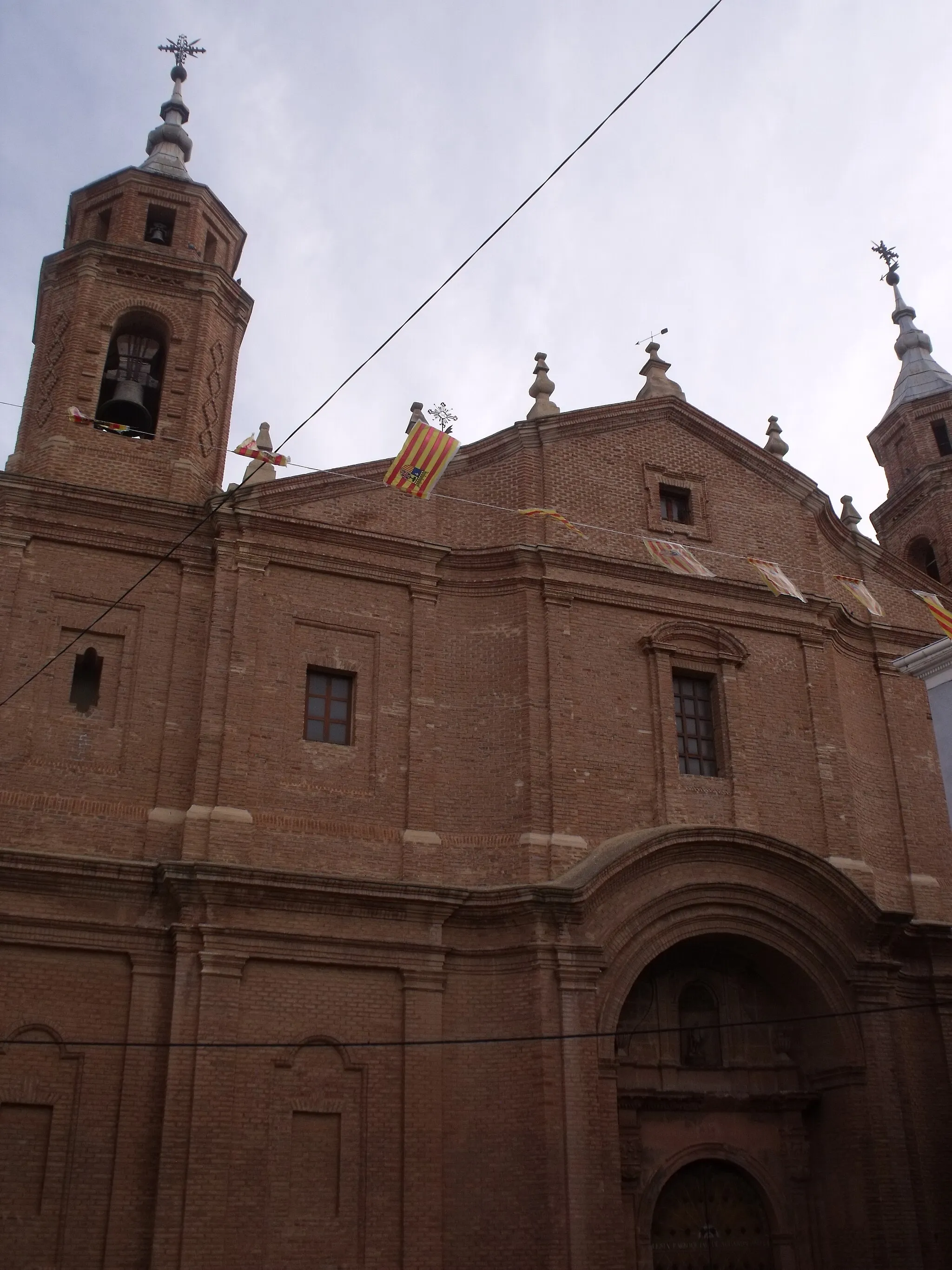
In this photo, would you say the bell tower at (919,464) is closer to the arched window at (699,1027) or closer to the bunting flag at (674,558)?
the bunting flag at (674,558)

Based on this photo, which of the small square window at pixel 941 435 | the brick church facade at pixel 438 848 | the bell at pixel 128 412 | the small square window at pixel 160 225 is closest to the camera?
the brick church facade at pixel 438 848

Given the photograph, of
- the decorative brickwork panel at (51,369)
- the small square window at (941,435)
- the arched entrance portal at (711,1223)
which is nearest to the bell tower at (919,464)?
the small square window at (941,435)

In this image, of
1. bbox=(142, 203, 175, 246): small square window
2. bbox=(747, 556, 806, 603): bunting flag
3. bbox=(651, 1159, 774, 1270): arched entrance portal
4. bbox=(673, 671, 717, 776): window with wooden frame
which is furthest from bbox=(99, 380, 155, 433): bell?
bbox=(651, 1159, 774, 1270): arched entrance portal

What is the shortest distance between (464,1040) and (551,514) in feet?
22.2

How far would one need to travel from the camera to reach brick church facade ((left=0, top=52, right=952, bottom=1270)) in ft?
43.9

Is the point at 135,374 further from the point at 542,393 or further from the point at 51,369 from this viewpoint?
the point at 542,393

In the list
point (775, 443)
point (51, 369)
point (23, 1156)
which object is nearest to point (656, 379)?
point (775, 443)

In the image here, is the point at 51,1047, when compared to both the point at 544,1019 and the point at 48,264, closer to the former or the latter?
the point at 544,1019

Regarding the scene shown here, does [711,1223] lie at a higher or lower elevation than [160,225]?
lower

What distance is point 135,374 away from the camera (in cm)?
1811

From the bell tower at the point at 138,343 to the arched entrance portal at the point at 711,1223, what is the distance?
10957mm

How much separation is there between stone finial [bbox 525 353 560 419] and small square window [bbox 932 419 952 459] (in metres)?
8.97

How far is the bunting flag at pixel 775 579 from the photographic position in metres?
17.2

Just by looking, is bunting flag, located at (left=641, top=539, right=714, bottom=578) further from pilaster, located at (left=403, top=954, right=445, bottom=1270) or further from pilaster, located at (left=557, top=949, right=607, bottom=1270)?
pilaster, located at (left=403, top=954, right=445, bottom=1270)
